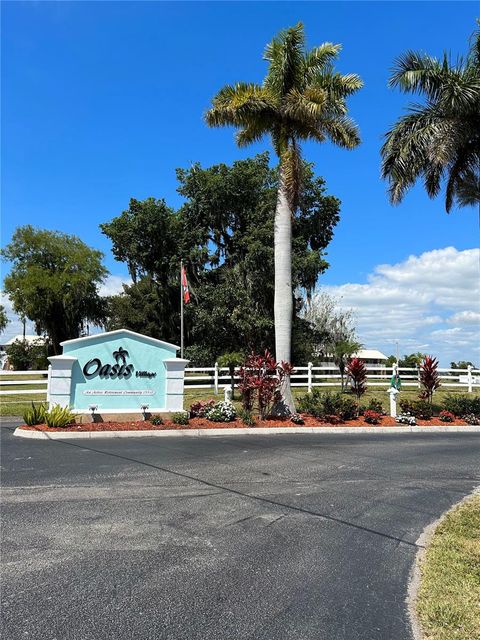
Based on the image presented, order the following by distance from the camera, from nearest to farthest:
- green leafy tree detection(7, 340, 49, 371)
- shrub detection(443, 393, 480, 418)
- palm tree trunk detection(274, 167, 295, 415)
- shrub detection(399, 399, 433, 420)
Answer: palm tree trunk detection(274, 167, 295, 415) → shrub detection(399, 399, 433, 420) → shrub detection(443, 393, 480, 418) → green leafy tree detection(7, 340, 49, 371)

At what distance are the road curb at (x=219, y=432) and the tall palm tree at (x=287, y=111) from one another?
1.64 meters

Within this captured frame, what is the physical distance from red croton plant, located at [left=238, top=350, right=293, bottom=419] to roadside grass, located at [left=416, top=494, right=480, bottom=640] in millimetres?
8890

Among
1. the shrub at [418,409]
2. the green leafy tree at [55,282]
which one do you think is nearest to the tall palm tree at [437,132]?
the shrub at [418,409]

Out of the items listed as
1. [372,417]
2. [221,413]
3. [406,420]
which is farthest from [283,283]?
[406,420]

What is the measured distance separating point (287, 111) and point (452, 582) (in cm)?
1410

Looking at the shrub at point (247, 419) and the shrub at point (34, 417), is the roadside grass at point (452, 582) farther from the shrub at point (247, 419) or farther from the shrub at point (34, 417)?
the shrub at point (34, 417)

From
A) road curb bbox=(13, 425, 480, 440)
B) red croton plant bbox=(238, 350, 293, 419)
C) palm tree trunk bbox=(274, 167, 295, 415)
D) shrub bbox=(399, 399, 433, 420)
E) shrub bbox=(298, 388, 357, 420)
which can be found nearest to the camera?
road curb bbox=(13, 425, 480, 440)

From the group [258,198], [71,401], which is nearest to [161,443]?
[71,401]

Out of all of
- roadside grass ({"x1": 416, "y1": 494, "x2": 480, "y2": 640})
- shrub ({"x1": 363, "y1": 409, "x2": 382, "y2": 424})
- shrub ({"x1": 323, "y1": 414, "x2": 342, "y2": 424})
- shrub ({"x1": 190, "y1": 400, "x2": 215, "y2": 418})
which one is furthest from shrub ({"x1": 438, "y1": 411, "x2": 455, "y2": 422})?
roadside grass ({"x1": 416, "y1": 494, "x2": 480, "y2": 640})

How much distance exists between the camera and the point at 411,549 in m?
5.38

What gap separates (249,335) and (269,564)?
2818 centimetres

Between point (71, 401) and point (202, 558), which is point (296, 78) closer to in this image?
point (71, 401)

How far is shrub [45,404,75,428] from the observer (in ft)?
41.2

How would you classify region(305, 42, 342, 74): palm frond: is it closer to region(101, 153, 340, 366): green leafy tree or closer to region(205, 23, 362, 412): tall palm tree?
region(205, 23, 362, 412): tall palm tree
